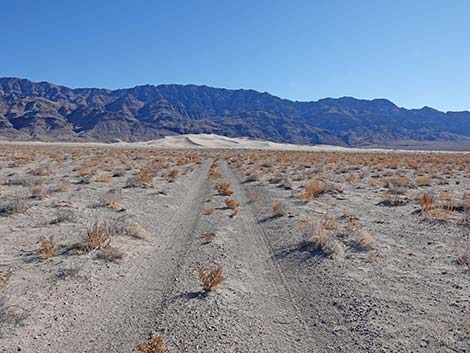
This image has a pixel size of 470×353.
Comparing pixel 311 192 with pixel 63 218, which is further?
pixel 311 192

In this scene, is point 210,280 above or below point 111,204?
above

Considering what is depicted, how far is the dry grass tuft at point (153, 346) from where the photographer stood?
5.03 meters

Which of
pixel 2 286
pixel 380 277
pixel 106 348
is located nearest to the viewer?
pixel 106 348

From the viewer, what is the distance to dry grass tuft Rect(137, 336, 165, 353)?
16.5 feet

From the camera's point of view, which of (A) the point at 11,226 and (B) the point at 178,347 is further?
(A) the point at 11,226

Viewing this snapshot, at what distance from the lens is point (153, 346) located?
5.08 metres

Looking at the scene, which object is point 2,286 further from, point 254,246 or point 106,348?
point 254,246

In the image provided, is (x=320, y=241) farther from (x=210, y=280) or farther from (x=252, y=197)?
(x=252, y=197)

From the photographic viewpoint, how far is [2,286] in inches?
275

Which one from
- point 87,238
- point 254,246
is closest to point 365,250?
point 254,246

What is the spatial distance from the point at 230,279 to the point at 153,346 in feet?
9.78

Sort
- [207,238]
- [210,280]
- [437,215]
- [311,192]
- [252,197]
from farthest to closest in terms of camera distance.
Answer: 1. [311,192]
2. [252,197]
3. [437,215]
4. [207,238]
5. [210,280]

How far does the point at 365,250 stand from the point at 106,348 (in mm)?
6596

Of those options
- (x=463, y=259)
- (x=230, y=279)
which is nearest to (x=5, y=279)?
(x=230, y=279)
